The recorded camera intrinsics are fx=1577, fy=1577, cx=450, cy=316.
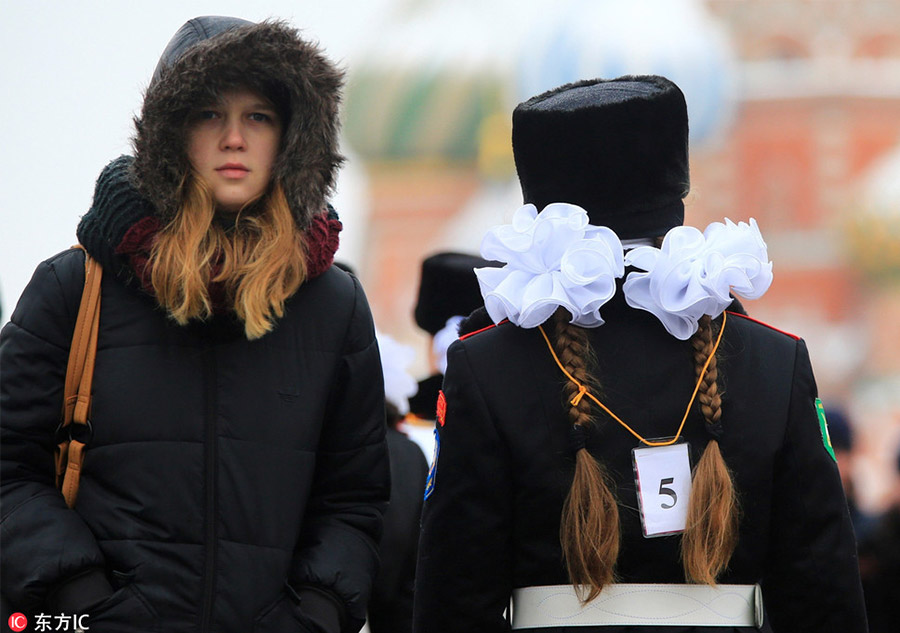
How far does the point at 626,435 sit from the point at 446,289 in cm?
219

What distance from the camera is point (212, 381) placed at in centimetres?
301

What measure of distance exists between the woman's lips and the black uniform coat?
63 cm

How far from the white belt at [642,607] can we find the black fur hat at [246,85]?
95 centimetres

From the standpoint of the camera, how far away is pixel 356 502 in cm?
315

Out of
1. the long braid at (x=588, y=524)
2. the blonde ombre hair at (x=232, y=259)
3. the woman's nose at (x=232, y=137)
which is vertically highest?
the woman's nose at (x=232, y=137)

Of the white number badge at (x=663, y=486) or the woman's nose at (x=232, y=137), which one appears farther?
the woman's nose at (x=232, y=137)

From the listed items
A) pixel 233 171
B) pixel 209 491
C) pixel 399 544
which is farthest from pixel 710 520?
pixel 399 544

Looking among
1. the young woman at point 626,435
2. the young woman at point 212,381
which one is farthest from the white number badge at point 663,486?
the young woman at point 212,381

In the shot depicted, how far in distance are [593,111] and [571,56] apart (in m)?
25.9

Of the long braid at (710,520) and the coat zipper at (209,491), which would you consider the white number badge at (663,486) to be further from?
the coat zipper at (209,491)

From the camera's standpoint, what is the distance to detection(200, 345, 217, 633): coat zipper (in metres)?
2.89

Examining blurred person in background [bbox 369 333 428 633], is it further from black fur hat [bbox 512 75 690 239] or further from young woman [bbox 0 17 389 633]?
black fur hat [bbox 512 75 690 239]

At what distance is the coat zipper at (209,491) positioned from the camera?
114 inches

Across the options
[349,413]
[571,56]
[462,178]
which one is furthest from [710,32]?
[349,413]
